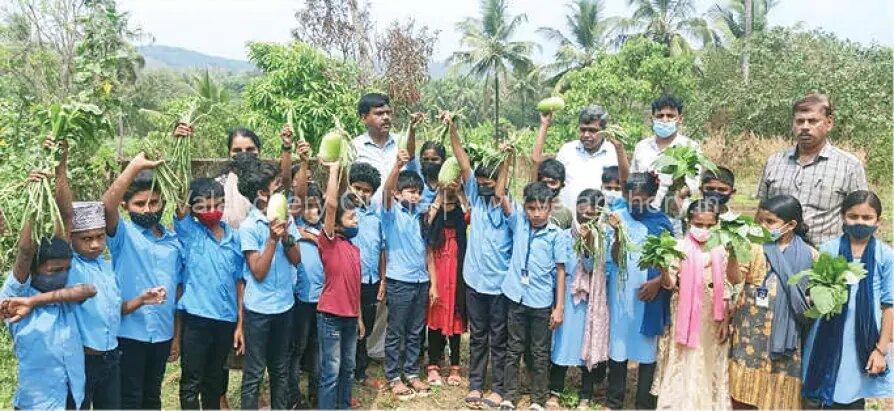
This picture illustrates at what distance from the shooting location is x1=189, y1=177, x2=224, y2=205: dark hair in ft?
13.3

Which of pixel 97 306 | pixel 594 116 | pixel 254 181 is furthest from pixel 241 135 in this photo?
pixel 594 116

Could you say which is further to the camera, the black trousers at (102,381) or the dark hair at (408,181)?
the dark hair at (408,181)

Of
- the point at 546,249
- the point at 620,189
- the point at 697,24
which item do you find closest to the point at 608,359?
the point at 546,249

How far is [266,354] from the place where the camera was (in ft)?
14.1

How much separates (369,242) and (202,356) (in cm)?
149

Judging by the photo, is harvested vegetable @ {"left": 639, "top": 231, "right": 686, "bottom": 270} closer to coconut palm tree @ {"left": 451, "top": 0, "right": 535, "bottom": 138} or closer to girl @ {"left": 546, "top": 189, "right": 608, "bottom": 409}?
girl @ {"left": 546, "top": 189, "right": 608, "bottom": 409}

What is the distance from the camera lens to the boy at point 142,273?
3799 millimetres

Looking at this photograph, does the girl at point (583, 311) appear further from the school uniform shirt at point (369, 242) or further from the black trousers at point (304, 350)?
the black trousers at point (304, 350)

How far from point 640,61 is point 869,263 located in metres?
21.9

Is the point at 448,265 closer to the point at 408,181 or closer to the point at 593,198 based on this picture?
the point at 408,181

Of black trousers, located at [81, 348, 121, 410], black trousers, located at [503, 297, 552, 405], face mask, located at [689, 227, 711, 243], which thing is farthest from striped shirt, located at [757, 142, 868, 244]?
black trousers, located at [81, 348, 121, 410]

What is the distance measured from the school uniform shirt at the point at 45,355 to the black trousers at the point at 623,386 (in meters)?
3.60

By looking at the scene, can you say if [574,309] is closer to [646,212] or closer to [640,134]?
[646,212]

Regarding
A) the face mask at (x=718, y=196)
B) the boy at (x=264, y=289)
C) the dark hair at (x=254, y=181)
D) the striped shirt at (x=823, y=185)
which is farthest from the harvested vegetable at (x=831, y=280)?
the dark hair at (x=254, y=181)
